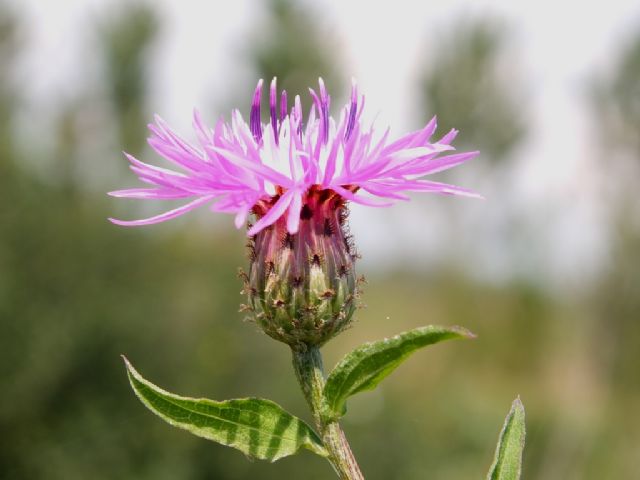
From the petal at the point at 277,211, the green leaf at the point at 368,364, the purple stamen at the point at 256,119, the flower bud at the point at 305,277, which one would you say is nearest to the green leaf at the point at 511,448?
the green leaf at the point at 368,364

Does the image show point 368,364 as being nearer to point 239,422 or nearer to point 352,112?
point 239,422

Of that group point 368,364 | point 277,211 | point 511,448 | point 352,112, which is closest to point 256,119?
point 352,112

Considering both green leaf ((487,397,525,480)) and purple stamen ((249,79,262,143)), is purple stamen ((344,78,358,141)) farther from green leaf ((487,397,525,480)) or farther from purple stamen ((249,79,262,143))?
green leaf ((487,397,525,480))

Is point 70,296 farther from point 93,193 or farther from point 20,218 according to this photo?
point 93,193

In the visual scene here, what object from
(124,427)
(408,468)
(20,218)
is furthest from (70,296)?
(408,468)

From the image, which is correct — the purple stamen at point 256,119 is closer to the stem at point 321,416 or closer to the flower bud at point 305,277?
the flower bud at point 305,277
